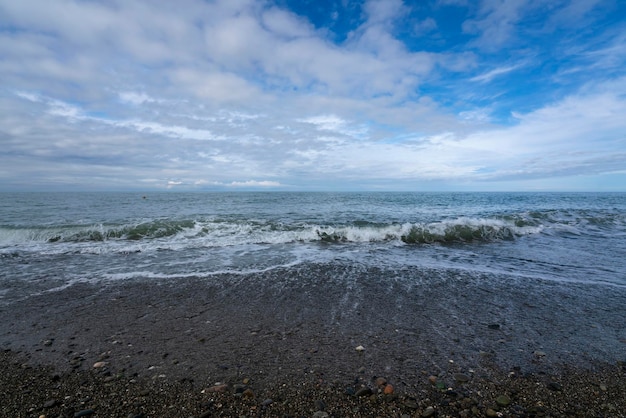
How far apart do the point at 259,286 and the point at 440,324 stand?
4030mm

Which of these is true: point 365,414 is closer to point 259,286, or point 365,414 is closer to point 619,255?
point 259,286

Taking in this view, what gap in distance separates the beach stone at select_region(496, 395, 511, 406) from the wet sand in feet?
0.06

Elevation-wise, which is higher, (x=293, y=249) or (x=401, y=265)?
(x=401, y=265)

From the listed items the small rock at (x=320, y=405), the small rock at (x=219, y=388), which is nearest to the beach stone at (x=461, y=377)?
the small rock at (x=320, y=405)

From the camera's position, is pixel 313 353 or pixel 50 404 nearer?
pixel 50 404

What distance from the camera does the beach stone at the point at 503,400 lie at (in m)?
3.00

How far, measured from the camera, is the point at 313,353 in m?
4.00

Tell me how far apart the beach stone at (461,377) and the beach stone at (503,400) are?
36 centimetres

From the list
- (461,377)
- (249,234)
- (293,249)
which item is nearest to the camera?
(461,377)

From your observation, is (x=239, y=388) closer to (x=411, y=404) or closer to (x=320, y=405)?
(x=320, y=405)

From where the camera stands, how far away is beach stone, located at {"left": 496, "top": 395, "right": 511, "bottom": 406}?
9.84 feet

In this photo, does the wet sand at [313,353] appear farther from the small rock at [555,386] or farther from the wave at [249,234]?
the wave at [249,234]

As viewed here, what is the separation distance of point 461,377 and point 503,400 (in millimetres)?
466

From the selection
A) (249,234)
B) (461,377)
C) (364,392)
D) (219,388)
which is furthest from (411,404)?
(249,234)
